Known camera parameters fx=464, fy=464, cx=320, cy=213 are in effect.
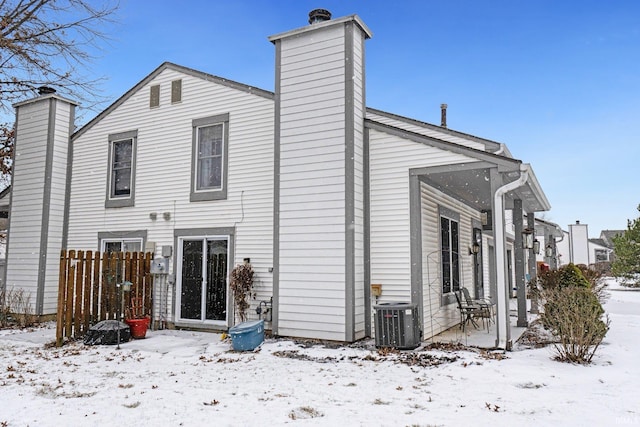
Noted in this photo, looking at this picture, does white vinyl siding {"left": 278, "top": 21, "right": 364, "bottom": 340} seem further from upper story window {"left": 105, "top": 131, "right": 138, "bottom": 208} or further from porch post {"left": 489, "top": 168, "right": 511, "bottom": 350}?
upper story window {"left": 105, "top": 131, "right": 138, "bottom": 208}

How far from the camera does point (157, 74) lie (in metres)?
11.1

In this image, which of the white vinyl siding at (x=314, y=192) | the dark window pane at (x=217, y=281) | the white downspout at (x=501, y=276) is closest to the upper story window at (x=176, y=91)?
the white vinyl siding at (x=314, y=192)

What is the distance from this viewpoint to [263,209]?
30.6 feet

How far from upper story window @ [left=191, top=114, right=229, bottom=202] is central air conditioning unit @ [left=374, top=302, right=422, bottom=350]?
4.40m

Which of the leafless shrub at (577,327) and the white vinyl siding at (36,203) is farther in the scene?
the white vinyl siding at (36,203)

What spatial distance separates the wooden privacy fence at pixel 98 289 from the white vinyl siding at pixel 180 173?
78 centimetres

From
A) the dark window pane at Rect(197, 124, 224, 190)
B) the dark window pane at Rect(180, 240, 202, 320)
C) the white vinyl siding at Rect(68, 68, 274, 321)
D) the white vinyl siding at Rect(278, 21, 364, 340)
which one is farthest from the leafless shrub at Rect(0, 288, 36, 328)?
the white vinyl siding at Rect(278, 21, 364, 340)

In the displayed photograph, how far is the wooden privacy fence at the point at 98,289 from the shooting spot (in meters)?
8.59

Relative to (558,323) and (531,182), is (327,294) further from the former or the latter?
(531,182)

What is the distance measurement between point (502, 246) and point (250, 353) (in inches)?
172

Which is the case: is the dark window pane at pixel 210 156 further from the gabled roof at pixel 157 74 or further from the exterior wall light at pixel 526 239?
the exterior wall light at pixel 526 239

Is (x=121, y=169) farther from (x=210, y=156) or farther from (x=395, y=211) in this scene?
(x=395, y=211)

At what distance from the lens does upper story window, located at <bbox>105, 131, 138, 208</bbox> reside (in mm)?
11070

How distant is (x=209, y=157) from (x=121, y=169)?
272 centimetres
